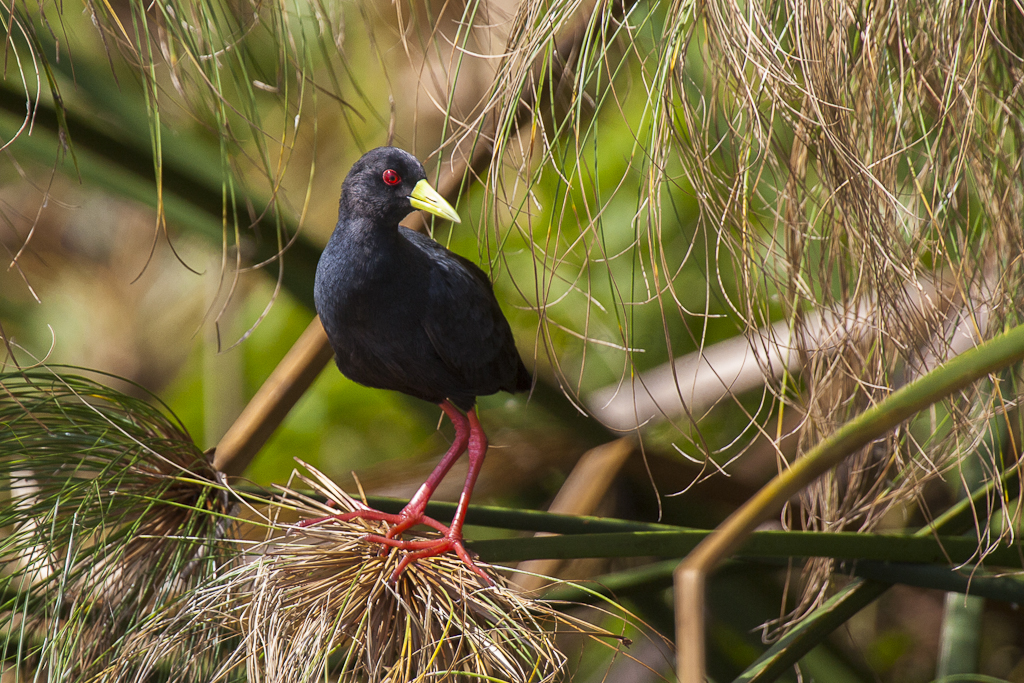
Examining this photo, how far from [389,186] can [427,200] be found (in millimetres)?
65

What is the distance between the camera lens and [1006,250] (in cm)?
143

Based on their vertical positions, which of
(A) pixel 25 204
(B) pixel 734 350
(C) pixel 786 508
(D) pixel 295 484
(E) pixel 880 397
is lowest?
(D) pixel 295 484

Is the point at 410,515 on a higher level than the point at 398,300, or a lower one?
lower

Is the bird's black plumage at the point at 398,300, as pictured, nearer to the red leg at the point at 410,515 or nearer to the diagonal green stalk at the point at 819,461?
the red leg at the point at 410,515

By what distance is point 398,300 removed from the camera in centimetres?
118

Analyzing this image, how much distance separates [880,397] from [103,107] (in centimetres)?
174

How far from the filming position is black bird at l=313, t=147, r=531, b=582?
1143mm

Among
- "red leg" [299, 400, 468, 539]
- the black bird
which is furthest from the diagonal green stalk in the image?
"red leg" [299, 400, 468, 539]

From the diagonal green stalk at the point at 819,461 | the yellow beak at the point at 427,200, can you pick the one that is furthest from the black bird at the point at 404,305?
the diagonal green stalk at the point at 819,461

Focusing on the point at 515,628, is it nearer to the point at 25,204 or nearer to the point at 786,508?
the point at 786,508

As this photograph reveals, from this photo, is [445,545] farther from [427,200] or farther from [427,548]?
[427,200]

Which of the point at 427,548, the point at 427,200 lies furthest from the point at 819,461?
the point at 427,548

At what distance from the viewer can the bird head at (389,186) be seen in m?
1.12

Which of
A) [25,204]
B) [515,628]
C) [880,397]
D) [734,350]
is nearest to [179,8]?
[515,628]
